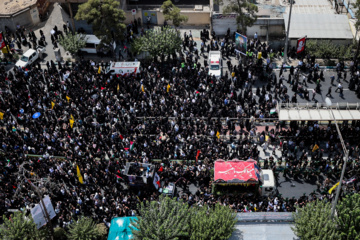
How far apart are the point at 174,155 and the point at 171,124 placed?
3338 millimetres

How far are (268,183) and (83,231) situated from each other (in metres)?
11.7

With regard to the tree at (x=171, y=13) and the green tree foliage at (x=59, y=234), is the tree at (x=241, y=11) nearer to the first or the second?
the tree at (x=171, y=13)

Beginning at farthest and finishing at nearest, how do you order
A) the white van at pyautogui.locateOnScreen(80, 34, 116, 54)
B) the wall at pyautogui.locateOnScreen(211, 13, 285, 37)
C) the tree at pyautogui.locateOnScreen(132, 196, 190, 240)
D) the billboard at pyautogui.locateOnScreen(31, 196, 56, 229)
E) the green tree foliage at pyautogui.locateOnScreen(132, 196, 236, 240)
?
the wall at pyautogui.locateOnScreen(211, 13, 285, 37)
the white van at pyautogui.locateOnScreen(80, 34, 116, 54)
the billboard at pyautogui.locateOnScreen(31, 196, 56, 229)
the green tree foliage at pyautogui.locateOnScreen(132, 196, 236, 240)
the tree at pyautogui.locateOnScreen(132, 196, 190, 240)

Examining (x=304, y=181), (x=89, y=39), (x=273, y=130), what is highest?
(x=89, y=39)

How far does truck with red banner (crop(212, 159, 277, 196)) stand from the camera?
26.6 metres

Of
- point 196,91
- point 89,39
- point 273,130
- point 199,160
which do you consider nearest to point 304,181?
point 273,130

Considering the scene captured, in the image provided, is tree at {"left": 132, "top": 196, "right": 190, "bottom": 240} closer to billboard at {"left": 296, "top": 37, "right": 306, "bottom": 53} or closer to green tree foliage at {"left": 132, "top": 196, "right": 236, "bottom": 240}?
green tree foliage at {"left": 132, "top": 196, "right": 236, "bottom": 240}

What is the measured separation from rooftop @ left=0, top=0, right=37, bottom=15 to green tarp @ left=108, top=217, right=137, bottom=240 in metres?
30.5

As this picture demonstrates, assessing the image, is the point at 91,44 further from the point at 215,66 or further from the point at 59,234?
the point at 59,234

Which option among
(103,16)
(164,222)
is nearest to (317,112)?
(164,222)

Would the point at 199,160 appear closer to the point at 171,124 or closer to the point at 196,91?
the point at 171,124

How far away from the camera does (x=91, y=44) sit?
139 feet

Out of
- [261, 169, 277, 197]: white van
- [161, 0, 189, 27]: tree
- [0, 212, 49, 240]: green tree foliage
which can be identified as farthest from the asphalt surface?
[0, 212, 49, 240]: green tree foliage

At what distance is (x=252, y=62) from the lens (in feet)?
126
